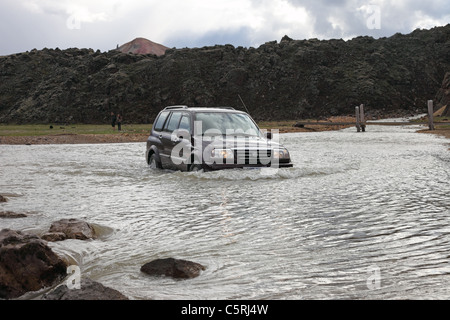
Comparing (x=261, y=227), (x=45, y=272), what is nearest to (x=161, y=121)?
(x=261, y=227)

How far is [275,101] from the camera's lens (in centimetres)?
7225

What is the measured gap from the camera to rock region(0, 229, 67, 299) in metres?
4.09

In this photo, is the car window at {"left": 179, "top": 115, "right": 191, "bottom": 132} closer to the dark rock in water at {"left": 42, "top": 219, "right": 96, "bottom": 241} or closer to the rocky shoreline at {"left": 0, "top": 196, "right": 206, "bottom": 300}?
the dark rock in water at {"left": 42, "top": 219, "right": 96, "bottom": 241}

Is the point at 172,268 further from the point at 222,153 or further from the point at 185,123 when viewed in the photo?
the point at 185,123

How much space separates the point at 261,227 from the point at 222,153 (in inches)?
186

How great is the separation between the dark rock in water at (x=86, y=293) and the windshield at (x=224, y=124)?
8161mm

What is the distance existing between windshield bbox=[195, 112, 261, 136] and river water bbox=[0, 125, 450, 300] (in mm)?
1101

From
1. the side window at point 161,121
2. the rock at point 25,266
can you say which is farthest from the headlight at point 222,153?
the rock at point 25,266

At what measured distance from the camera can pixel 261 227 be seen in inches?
255

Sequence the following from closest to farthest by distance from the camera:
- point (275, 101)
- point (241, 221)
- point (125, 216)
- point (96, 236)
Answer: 1. point (96, 236)
2. point (241, 221)
3. point (125, 216)
4. point (275, 101)

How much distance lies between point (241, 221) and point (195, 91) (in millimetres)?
67110

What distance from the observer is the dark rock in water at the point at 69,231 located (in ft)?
19.3
